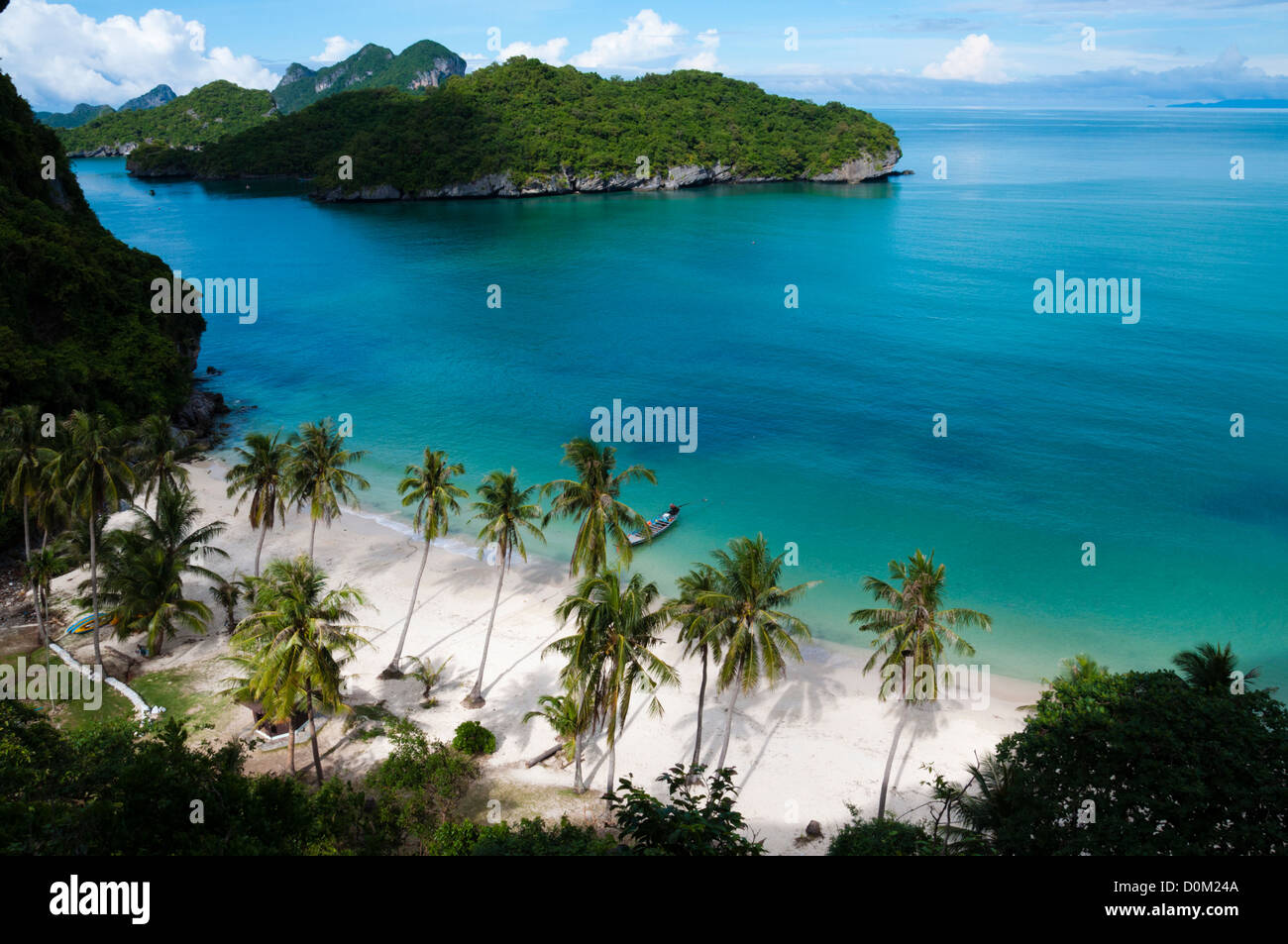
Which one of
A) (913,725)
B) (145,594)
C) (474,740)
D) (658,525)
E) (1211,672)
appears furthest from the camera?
(658,525)

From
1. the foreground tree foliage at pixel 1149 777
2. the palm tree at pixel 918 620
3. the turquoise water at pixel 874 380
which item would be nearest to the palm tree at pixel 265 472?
the turquoise water at pixel 874 380

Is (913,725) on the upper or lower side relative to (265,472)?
lower

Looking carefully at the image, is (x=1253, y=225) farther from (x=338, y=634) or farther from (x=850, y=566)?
(x=338, y=634)

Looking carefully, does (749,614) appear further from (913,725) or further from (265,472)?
(265,472)

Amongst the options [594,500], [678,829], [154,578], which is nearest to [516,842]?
[678,829]

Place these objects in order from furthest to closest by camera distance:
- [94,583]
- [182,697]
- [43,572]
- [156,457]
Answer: [156,457] < [43,572] < [94,583] < [182,697]

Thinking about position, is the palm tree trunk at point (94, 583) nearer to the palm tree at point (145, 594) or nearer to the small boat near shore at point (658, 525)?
the palm tree at point (145, 594)

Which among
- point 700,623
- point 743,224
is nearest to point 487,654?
point 700,623
